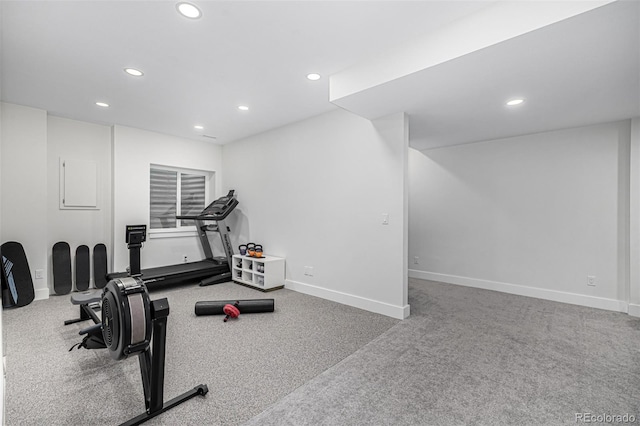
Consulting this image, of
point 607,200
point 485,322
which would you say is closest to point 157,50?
point 485,322

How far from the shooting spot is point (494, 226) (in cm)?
465

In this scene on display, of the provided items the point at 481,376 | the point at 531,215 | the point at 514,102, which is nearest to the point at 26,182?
the point at 481,376

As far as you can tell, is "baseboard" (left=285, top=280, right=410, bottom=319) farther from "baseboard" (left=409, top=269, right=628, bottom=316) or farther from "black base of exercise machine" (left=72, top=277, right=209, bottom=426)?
"black base of exercise machine" (left=72, top=277, right=209, bottom=426)

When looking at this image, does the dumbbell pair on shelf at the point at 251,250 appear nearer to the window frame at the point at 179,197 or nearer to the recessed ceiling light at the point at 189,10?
the window frame at the point at 179,197

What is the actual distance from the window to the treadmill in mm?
451

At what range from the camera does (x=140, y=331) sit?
65.6 inches

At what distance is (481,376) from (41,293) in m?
5.41

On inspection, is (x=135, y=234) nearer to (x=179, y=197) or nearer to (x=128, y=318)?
(x=179, y=197)

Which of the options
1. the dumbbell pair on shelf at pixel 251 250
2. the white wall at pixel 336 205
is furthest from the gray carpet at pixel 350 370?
the dumbbell pair on shelf at pixel 251 250

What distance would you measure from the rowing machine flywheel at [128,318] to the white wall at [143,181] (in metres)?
3.66

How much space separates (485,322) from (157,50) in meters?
4.32

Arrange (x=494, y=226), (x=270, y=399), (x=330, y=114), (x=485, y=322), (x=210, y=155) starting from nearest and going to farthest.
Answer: (x=270, y=399), (x=485, y=322), (x=330, y=114), (x=494, y=226), (x=210, y=155)

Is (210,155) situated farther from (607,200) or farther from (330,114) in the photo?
(607,200)

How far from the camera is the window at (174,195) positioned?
548cm
